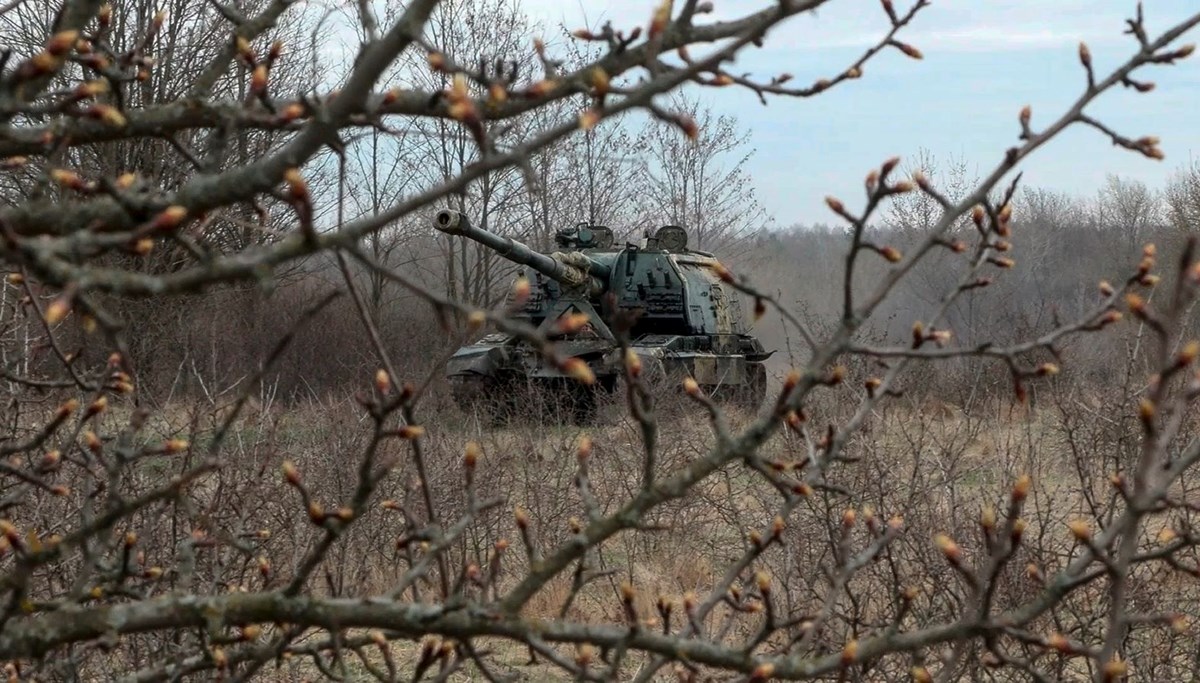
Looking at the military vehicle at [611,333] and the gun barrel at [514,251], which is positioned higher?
the gun barrel at [514,251]

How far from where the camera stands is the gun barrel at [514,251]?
42.1ft

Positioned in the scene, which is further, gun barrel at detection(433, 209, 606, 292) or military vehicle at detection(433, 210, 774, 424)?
military vehicle at detection(433, 210, 774, 424)

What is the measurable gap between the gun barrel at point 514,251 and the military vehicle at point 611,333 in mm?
20

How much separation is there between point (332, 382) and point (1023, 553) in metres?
18.8

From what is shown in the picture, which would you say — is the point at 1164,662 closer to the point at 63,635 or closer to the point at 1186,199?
the point at 63,635

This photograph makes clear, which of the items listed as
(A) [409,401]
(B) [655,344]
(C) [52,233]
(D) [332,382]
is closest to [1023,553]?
(A) [409,401]

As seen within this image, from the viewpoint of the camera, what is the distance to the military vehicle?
16.5m

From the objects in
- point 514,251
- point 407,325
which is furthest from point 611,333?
point 407,325

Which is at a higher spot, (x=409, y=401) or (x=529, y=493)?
(x=409, y=401)

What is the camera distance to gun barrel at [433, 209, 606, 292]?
12.8 metres

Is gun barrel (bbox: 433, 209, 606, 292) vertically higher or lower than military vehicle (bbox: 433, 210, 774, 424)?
higher

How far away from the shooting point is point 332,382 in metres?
23.6

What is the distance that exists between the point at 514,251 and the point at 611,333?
5.90 ft

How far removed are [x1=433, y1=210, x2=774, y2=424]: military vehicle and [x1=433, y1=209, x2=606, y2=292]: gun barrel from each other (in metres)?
0.02
